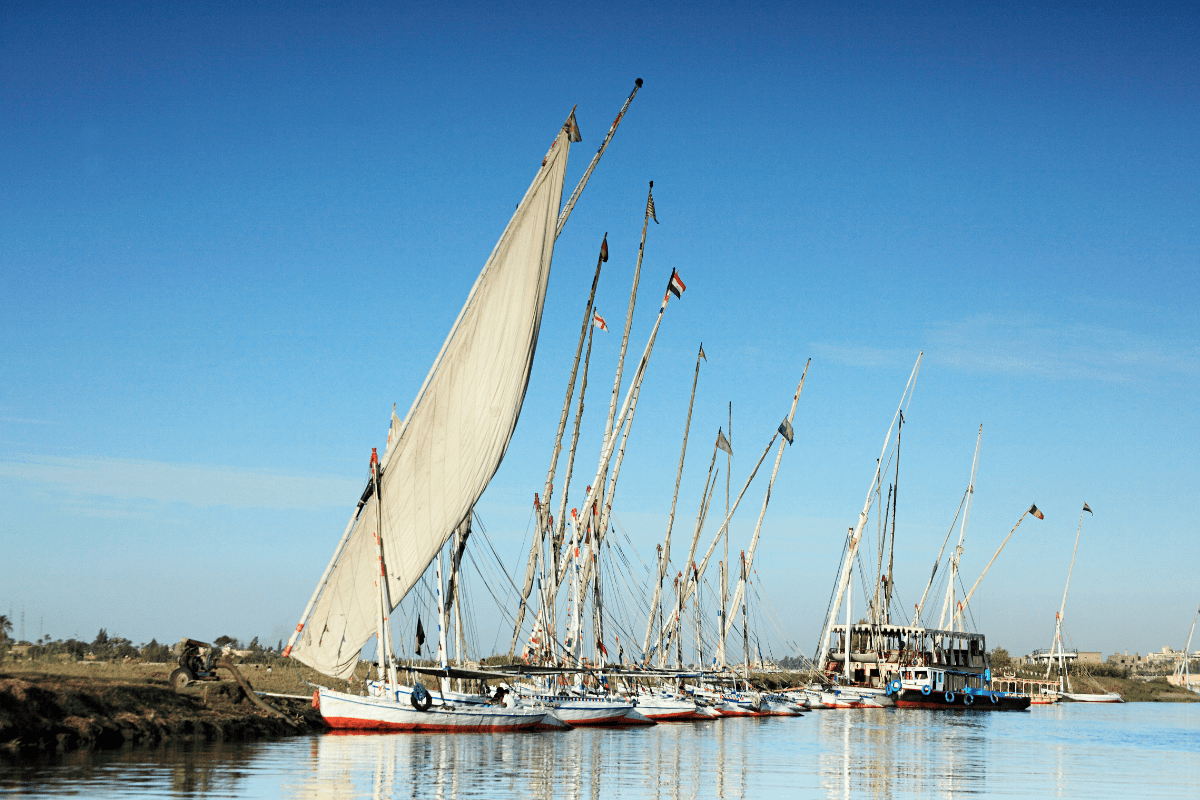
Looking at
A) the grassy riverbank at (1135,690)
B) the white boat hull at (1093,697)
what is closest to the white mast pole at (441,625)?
the white boat hull at (1093,697)

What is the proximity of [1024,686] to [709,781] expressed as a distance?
473 ft

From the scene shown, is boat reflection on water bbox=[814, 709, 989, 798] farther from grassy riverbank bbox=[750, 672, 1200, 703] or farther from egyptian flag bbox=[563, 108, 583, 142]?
grassy riverbank bbox=[750, 672, 1200, 703]

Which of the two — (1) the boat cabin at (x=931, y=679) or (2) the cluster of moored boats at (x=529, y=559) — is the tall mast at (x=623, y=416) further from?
(1) the boat cabin at (x=931, y=679)

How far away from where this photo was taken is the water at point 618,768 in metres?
26.6

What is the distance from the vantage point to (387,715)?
143 ft

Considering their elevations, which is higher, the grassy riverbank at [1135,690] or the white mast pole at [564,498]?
the white mast pole at [564,498]

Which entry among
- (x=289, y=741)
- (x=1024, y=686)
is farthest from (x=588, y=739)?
(x=1024, y=686)

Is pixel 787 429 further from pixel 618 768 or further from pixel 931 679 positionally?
pixel 618 768

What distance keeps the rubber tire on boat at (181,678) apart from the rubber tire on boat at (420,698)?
29.4 ft

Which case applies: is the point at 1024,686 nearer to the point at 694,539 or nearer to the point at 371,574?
the point at 694,539

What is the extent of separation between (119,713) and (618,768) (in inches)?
660

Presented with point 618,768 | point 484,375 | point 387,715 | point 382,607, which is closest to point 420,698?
point 387,715

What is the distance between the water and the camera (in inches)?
1047

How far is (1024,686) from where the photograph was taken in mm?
159875
